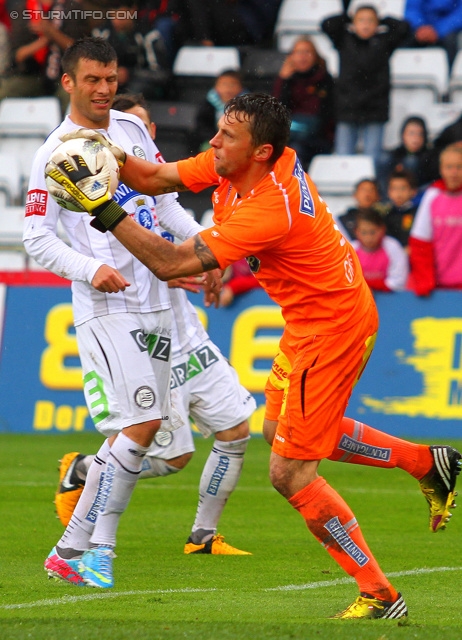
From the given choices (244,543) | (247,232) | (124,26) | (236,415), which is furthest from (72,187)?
(124,26)

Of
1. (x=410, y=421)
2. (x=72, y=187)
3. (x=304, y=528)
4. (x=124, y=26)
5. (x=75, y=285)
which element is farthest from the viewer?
(x=124, y=26)

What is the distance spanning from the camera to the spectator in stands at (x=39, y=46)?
52.2ft

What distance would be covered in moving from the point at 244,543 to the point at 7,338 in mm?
5391

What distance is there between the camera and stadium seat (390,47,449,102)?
51.8 ft

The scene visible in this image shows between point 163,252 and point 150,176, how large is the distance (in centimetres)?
92

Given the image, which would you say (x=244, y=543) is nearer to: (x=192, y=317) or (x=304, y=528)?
(x=304, y=528)

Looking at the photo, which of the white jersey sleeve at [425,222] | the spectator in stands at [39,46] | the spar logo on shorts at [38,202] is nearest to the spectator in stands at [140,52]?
the spectator in stands at [39,46]

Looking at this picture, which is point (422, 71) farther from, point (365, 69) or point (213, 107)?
point (213, 107)

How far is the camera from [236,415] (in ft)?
23.3

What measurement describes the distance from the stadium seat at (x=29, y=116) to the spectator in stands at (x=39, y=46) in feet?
0.94

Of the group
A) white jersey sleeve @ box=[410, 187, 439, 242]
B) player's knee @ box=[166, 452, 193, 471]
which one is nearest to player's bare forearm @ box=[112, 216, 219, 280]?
player's knee @ box=[166, 452, 193, 471]

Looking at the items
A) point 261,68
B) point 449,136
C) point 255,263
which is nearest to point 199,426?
point 255,263

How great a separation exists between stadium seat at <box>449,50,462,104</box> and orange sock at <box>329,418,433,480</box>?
10.7 metres

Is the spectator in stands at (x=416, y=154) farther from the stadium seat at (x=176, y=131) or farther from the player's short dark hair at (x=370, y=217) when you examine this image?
the stadium seat at (x=176, y=131)
